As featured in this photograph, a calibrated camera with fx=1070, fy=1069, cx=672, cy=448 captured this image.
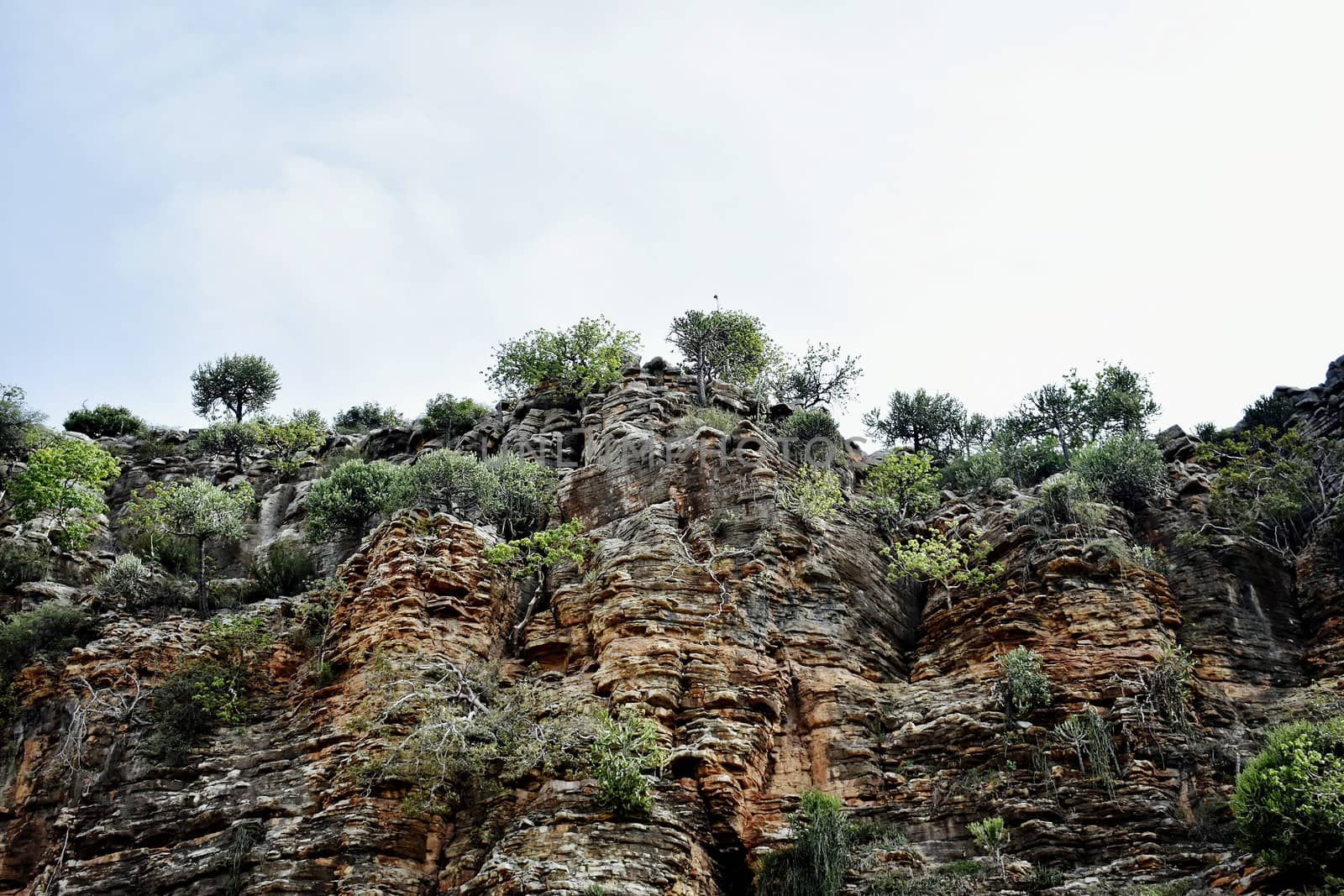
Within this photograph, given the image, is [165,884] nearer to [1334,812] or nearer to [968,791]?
[968,791]

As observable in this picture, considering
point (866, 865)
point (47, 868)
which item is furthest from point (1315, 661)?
point (47, 868)

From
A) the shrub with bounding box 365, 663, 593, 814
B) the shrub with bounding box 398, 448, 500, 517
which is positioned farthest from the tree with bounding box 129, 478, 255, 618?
the shrub with bounding box 365, 663, 593, 814

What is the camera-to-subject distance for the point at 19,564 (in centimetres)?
3172

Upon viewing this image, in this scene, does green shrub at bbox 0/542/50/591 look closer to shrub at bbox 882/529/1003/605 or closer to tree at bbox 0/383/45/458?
tree at bbox 0/383/45/458

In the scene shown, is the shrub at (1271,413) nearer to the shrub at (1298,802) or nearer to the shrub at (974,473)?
the shrub at (974,473)

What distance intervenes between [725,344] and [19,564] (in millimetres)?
25275

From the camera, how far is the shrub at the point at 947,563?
88.9ft

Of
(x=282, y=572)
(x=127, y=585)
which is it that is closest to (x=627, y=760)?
(x=282, y=572)

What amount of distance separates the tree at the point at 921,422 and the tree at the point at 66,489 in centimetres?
3017

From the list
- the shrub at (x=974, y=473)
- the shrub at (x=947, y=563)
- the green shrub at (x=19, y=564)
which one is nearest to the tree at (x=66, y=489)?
the green shrub at (x=19, y=564)

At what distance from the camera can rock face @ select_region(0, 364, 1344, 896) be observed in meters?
20.9

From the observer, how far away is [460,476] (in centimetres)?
3212

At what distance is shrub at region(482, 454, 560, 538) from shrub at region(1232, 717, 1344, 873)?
1971 cm

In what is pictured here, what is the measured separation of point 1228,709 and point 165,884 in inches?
889
